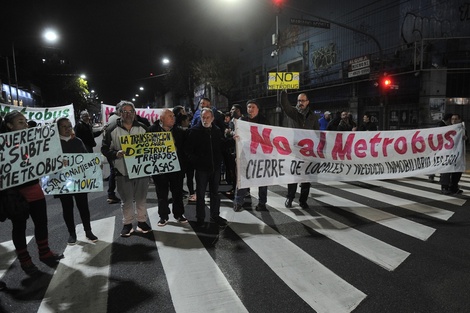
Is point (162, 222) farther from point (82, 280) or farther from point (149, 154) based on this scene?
point (82, 280)

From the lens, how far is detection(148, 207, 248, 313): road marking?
120 inches

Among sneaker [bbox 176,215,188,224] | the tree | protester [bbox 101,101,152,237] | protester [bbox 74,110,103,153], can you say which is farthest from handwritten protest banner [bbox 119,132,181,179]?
the tree

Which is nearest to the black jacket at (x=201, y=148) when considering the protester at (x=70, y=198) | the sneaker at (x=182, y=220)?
the sneaker at (x=182, y=220)

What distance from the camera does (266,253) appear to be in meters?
4.21

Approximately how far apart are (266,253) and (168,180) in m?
2.15

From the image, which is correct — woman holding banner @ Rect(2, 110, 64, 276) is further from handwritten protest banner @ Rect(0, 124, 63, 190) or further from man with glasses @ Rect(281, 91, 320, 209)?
man with glasses @ Rect(281, 91, 320, 209)

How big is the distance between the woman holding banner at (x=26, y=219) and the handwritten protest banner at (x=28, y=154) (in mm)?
114

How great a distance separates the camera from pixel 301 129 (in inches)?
235

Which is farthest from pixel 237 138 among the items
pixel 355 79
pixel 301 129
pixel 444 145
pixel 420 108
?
pixel 355 79

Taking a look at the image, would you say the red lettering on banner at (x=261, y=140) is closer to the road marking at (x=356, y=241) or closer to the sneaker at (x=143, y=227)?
the road marking at (x=356, y=241)

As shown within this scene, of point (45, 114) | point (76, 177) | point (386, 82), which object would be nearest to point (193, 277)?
point (76, 177)

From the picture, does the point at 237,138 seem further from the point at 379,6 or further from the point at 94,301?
the point at 379,6

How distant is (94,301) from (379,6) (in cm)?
2498

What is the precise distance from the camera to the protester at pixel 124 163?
15.8ft
